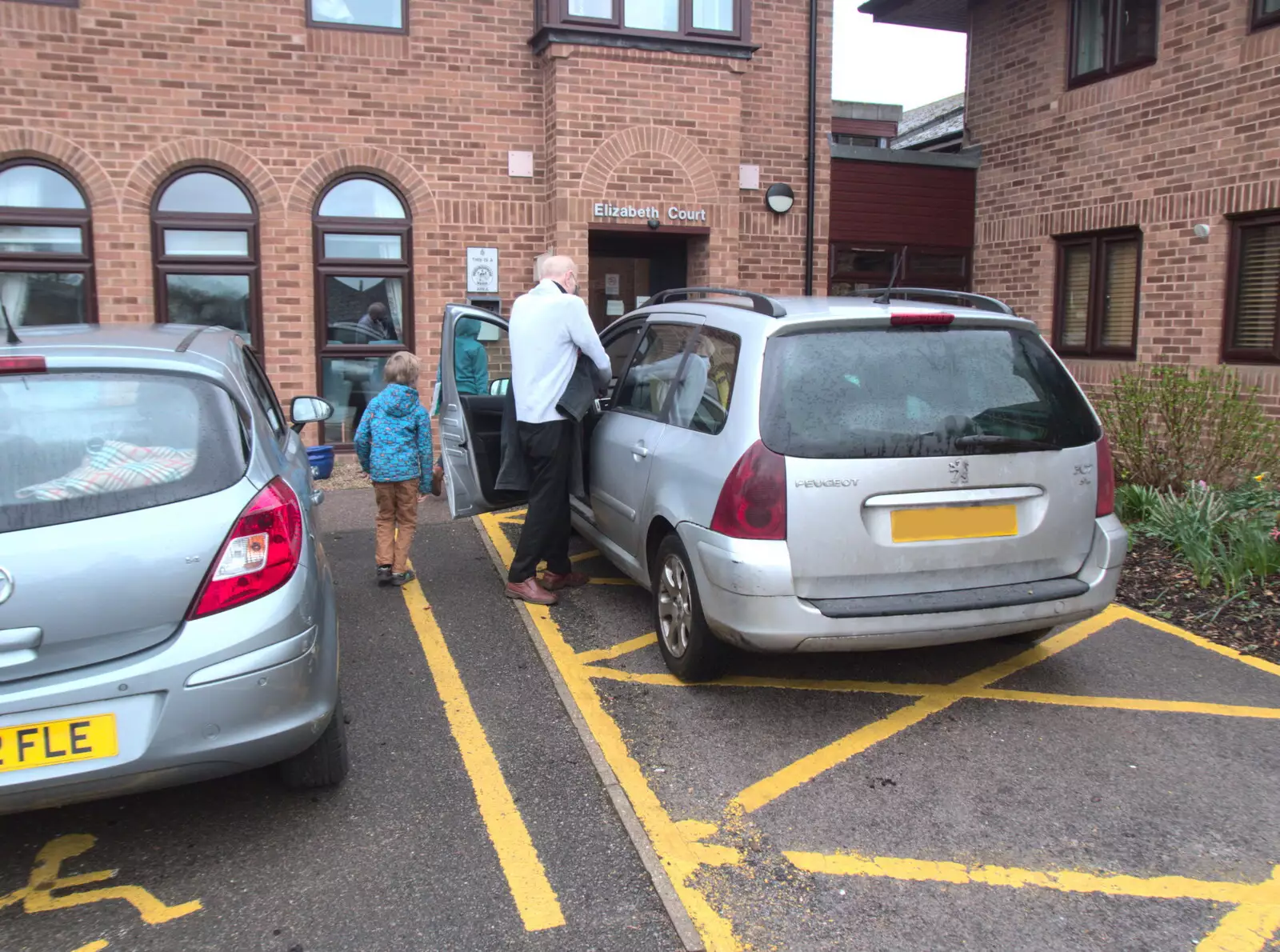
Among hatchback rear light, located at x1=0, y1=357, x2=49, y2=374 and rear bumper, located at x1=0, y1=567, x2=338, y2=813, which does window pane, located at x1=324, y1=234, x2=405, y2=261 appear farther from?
rear bumper, located at x1=0, y1=567, x2=338, y2=813

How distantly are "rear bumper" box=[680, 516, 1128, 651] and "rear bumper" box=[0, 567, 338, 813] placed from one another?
1561 millimetres

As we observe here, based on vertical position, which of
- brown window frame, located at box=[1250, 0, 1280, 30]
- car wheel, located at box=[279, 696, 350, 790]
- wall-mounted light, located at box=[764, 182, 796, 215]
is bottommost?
car wheel, located at box=[279, 696, 350, 790]

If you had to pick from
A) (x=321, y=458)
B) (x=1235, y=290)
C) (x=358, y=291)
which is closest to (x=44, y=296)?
(x=358, y=291)

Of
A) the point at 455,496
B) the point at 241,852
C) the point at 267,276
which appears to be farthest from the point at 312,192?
the point at 241,852

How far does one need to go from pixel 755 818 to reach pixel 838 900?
50cm

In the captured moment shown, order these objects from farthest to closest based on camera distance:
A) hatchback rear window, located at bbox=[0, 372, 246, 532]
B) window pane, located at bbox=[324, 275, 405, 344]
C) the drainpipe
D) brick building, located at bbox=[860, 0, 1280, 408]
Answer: the drainpipe
window pane, located at bbox=[324, 275, 405, 344]
brick building, located at bbox=[860, 0, 1280, 408]
hatchback rear window, located at bbox=[0, 372, 246, 532]

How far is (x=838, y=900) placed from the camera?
2.87 metres

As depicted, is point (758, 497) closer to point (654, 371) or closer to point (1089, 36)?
point (654, 371)

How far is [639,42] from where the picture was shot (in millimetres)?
9719

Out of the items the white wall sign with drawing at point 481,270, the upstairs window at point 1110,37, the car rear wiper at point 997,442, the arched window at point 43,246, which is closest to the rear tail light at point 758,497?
the car rear wiper at point 997,442

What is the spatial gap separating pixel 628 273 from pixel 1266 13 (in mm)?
6391

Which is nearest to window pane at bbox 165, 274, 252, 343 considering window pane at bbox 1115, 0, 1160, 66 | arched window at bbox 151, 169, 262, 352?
arched window at bbox 151, 169, 262, 352

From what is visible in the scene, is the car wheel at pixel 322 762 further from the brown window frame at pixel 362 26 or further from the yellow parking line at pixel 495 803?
the brown window frame at pixel 362 26

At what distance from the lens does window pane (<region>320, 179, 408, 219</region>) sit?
31.4 feet
